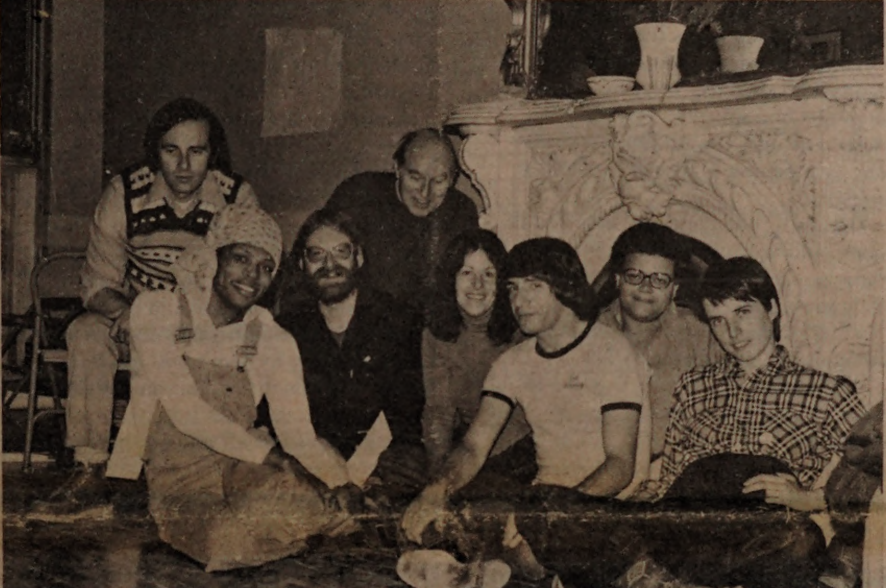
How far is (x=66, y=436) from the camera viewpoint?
19.5 ft

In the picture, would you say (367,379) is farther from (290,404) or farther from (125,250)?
(125,250)

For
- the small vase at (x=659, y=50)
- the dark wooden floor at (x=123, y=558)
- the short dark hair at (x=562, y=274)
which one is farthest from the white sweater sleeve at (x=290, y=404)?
the small vase at (x=659, y=50)

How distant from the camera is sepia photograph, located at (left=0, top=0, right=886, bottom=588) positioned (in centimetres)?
578

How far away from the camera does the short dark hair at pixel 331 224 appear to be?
593 centimetres

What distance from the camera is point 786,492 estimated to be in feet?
18.9

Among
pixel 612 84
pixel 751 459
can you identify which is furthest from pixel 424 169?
pixel 751 459

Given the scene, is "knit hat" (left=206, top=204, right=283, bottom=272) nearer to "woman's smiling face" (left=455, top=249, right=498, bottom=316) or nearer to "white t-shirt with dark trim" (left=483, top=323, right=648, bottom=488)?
"woman's smiling face" (left=455, top=249, right=498, bottom=316)

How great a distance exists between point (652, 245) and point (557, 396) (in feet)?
2.49

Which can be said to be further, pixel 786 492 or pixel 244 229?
pixel 244 229

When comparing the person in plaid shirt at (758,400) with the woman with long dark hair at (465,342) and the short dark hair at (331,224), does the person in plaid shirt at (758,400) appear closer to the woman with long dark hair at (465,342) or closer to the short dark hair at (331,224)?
the woman with long dark hair at (465,342)

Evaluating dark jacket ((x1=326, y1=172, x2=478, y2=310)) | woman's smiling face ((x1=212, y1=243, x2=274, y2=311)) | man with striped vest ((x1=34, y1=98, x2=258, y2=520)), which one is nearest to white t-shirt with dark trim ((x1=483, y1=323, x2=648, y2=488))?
dark jacket ((x1=326, y1=172, x2=478, y2=310))

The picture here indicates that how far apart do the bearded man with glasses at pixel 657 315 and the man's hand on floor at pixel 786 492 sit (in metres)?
0.43

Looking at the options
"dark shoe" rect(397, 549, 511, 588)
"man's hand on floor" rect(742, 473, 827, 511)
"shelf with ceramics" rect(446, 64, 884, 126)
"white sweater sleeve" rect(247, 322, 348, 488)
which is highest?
"shelf with ceramics" rect(446, 64, 884, 126)

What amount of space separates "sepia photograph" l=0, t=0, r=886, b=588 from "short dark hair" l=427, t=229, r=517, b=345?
0.04ft
